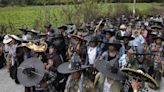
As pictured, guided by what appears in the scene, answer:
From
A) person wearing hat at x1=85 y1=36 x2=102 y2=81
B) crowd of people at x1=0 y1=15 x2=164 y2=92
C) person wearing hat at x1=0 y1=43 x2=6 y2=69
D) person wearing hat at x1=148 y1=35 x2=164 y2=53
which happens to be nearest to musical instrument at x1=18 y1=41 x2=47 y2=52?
crowd of people at x1=0 y1=15 x2=164 y2=92

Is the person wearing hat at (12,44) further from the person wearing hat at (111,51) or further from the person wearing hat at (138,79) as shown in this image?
the person wearing hat at (138,79)

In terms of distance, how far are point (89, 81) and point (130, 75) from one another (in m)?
1.18

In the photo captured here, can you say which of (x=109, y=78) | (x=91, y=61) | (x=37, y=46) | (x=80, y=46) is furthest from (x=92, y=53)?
(x=109, y=78)

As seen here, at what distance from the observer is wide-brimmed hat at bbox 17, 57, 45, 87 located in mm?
9727

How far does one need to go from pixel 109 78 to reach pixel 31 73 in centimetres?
171

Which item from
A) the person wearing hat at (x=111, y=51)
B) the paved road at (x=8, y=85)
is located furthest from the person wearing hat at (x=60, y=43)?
the person wearing hat at (x=111, y=51)

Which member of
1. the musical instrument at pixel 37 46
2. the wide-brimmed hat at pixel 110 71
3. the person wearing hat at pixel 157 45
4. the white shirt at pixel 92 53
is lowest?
the person wearing hat at pixel 157 45

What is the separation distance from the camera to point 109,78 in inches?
353

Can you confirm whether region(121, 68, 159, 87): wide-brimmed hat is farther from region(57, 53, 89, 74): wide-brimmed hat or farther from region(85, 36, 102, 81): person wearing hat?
region(85, 36, 102, 81): person wearing hat

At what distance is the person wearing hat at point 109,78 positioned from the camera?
8.96m

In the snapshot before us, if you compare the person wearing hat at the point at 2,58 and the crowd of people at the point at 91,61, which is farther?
the person wearing hat at the point at 2,58

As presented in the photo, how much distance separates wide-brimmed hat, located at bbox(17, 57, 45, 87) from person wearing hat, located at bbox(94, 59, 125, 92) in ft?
4.08

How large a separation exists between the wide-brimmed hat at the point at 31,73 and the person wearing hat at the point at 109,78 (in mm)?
1243

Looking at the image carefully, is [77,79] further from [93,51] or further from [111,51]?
[93,51]
